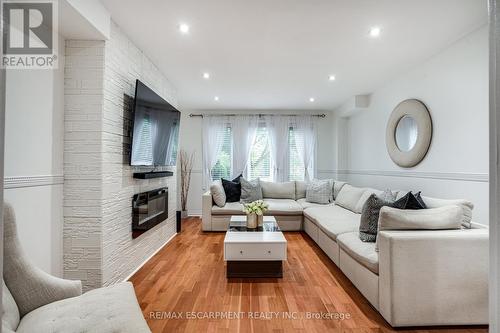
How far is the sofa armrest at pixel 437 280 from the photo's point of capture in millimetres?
1917

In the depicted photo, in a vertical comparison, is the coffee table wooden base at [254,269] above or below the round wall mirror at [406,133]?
below

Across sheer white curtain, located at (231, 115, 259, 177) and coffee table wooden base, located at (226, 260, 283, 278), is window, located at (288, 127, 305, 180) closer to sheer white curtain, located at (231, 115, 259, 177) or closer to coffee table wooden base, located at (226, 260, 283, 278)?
sheer white curtain, located at (231, 115, 259, 177)

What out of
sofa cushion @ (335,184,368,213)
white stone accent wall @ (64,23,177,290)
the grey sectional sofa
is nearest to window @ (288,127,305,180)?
sofa cushion @ (335,184,368,213)

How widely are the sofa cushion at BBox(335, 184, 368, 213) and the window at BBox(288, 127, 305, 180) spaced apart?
144 centimetres

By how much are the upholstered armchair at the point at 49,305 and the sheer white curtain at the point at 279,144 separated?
4.86m

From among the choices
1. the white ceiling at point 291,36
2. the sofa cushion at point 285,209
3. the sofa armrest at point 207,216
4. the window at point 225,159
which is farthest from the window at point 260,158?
the white ceiling at point 291,36

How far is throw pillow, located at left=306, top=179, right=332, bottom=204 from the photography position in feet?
16.7

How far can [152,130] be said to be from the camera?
313cm

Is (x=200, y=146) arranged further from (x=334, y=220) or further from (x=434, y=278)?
(x=434, y=278)

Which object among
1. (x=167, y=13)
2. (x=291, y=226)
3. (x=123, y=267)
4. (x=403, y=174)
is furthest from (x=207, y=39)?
(x=291, y=226)

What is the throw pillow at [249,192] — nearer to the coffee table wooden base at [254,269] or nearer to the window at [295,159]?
the window at [295,159]

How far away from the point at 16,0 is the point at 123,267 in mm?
2367

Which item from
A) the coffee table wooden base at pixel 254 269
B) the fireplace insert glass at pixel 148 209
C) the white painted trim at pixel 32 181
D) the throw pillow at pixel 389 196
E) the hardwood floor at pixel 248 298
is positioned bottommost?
the hardwood floor at pixel 248 298

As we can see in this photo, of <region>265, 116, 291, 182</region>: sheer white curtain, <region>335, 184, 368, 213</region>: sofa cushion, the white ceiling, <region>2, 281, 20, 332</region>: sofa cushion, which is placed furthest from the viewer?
<region>265, 116, 291, 182</region>: sheer white curtain
